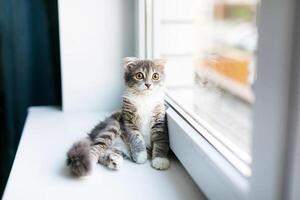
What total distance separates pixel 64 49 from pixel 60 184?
1.83 ft

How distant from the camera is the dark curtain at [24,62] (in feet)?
4.51

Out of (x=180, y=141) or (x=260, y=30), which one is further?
(x=180, y=141)

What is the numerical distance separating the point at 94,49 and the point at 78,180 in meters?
0.55

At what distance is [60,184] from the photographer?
0.83 meters

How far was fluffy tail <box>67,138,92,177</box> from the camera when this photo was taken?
2.79 feet

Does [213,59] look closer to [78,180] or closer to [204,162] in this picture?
[204,162]

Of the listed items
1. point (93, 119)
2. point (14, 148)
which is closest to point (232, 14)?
point (93, 119)

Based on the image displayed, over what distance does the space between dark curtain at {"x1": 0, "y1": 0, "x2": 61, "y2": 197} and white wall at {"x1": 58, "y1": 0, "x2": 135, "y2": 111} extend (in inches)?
6.0

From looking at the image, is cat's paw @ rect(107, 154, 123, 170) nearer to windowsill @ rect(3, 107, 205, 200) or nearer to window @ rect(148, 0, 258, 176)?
windowsill @ rect(3, 107, 205, 200)

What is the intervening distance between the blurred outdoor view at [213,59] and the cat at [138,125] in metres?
0.07

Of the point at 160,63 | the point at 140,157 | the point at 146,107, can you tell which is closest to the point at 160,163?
the point at 140,157

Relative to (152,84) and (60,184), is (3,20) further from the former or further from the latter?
(60,184)

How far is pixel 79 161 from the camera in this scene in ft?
2.81

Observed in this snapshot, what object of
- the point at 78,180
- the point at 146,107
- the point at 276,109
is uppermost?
the point at 276,109
